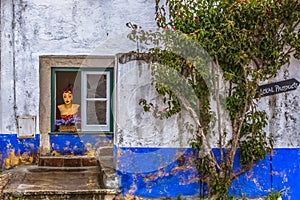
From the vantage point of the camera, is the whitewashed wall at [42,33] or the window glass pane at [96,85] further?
the window glass pane at [96,85]

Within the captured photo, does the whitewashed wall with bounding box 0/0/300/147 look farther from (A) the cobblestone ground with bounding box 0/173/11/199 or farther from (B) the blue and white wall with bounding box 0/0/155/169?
(A) the cobblestone ground with bounding box 0/173/11/199

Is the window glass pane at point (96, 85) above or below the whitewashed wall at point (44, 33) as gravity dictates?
below

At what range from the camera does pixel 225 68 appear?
281 inches

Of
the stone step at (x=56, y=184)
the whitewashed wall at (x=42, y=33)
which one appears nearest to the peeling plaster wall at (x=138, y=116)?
the stone step at (x=56, y=184)

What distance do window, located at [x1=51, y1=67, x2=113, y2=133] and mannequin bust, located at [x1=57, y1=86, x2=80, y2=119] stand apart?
0.03 meters

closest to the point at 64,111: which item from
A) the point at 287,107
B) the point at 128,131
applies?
the point at 128,131

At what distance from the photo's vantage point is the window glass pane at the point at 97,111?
9992 millimetres

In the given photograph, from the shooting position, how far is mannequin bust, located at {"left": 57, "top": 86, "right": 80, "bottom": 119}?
32.5 ft

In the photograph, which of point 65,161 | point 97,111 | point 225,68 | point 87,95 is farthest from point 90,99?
point 225,68

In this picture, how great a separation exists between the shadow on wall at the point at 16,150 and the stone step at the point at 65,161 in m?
0.25

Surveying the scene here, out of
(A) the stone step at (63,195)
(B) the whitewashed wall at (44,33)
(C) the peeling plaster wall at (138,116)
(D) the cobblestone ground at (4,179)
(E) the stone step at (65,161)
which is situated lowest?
(A) the stone step at (63,195)

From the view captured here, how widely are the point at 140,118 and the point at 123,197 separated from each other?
1.15 meters

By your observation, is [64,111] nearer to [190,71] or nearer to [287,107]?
[190,71]

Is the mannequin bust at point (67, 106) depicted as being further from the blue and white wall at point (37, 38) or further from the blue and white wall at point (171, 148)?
the blue and white wall at point (171, 148)
